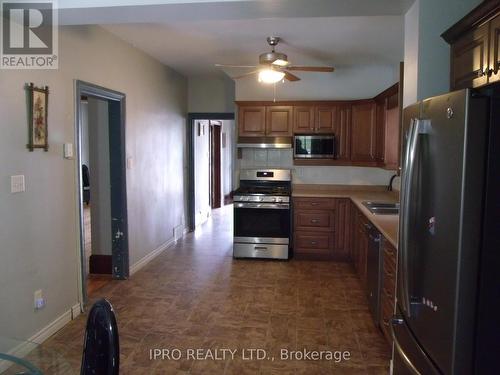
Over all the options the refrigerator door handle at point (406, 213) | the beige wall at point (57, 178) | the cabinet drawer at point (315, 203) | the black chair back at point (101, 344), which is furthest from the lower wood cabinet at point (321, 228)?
the black chair back at point (101, 344)

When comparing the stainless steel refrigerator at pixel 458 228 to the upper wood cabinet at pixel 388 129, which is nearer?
the stainless steel refrigerator at pixel 458 228

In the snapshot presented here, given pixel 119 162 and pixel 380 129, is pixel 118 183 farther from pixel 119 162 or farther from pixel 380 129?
pixel 380 129

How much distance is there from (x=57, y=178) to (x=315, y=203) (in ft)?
9.95

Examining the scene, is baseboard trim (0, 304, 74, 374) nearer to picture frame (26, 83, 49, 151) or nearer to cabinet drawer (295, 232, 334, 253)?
picture frame (26, 83, 49, 151)

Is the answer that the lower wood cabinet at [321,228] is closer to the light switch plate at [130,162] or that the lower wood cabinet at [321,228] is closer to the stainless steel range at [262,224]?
the stainless steel range at [262,224]

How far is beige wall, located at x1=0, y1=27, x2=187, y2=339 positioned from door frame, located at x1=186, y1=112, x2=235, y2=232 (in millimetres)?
1563

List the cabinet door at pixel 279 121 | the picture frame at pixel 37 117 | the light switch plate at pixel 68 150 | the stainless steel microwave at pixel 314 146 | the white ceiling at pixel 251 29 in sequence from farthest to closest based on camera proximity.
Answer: the cabinet door at pixel 279 121, the stainless steel microwave at pixel 314 146, the light switch plate at pixel 68 150, the picture frame at pixel 37 117, the white ceiling at pixel 251 29

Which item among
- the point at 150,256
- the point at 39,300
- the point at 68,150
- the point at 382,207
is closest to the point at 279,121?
the point at 382,207

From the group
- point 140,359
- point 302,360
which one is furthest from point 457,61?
point 140,359

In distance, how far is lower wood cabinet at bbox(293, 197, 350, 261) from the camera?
16.8 feet

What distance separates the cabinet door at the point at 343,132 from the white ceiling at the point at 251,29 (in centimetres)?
60

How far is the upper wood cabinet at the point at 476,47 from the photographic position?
1.62 metres

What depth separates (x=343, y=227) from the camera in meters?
5.11

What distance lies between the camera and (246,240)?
17.2 ft
